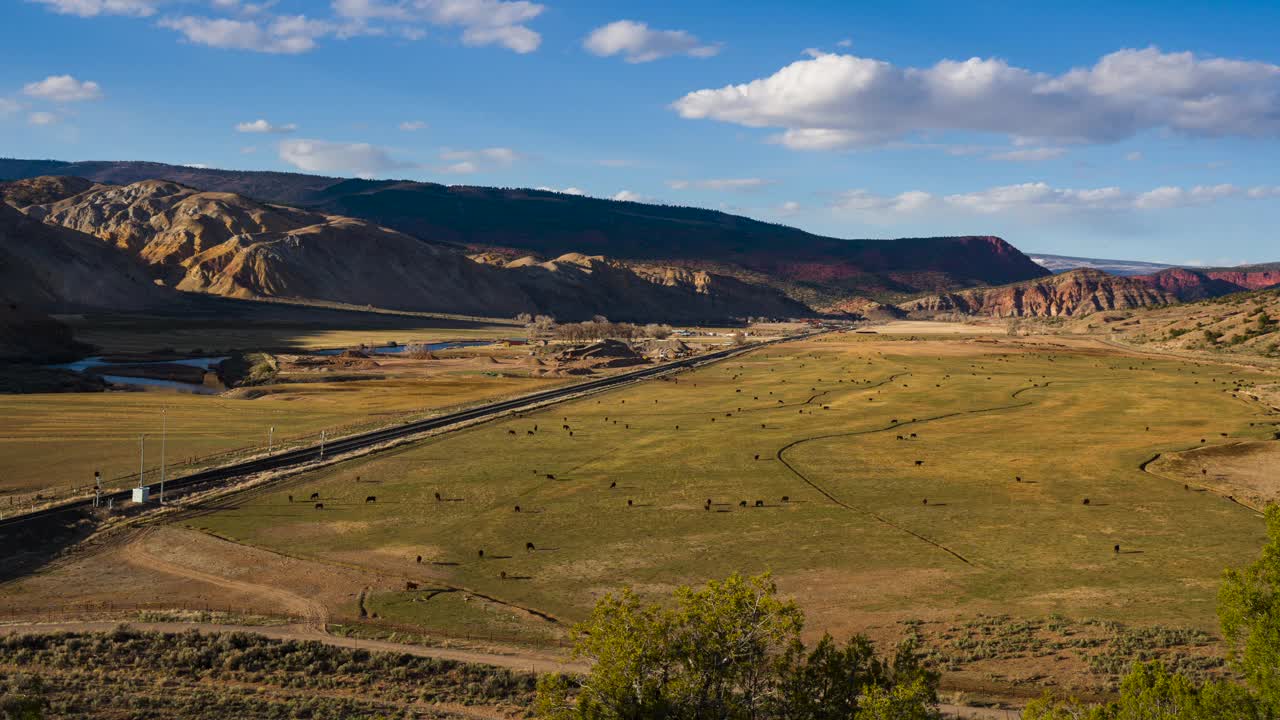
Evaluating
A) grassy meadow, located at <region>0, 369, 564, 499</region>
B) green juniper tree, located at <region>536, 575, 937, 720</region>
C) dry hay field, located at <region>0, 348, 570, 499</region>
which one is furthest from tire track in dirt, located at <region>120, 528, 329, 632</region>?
green juniper tree, located at <region>536, 575, 937, 720</region>

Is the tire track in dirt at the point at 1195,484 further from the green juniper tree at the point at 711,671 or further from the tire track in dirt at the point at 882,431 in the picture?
the green juniper tree at the point at 711,671

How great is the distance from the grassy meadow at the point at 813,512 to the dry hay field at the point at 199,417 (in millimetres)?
12899

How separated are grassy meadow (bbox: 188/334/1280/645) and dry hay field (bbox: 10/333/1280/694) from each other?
184 millimetres

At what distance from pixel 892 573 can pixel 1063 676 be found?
38.6ft

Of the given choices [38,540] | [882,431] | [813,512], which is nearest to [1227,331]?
[882,431]

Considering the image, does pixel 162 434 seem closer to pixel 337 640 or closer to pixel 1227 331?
pixel 337 640

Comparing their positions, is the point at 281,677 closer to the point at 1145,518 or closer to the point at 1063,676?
the point at 1063,676

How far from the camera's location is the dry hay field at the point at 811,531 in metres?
35.6

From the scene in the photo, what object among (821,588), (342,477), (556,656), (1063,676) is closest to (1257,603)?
(1063,676)

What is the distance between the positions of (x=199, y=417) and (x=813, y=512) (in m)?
63.2

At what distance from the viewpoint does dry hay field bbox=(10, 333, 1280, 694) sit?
35.6 meters

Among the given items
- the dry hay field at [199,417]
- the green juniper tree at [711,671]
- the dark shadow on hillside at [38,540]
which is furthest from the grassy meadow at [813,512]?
the green juniper tree at [711,671]

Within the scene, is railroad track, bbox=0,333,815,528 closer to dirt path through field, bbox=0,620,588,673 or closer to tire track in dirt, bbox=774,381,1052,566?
dirt path through field, bbox=0,620,588,673

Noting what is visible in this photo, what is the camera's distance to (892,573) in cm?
4166
